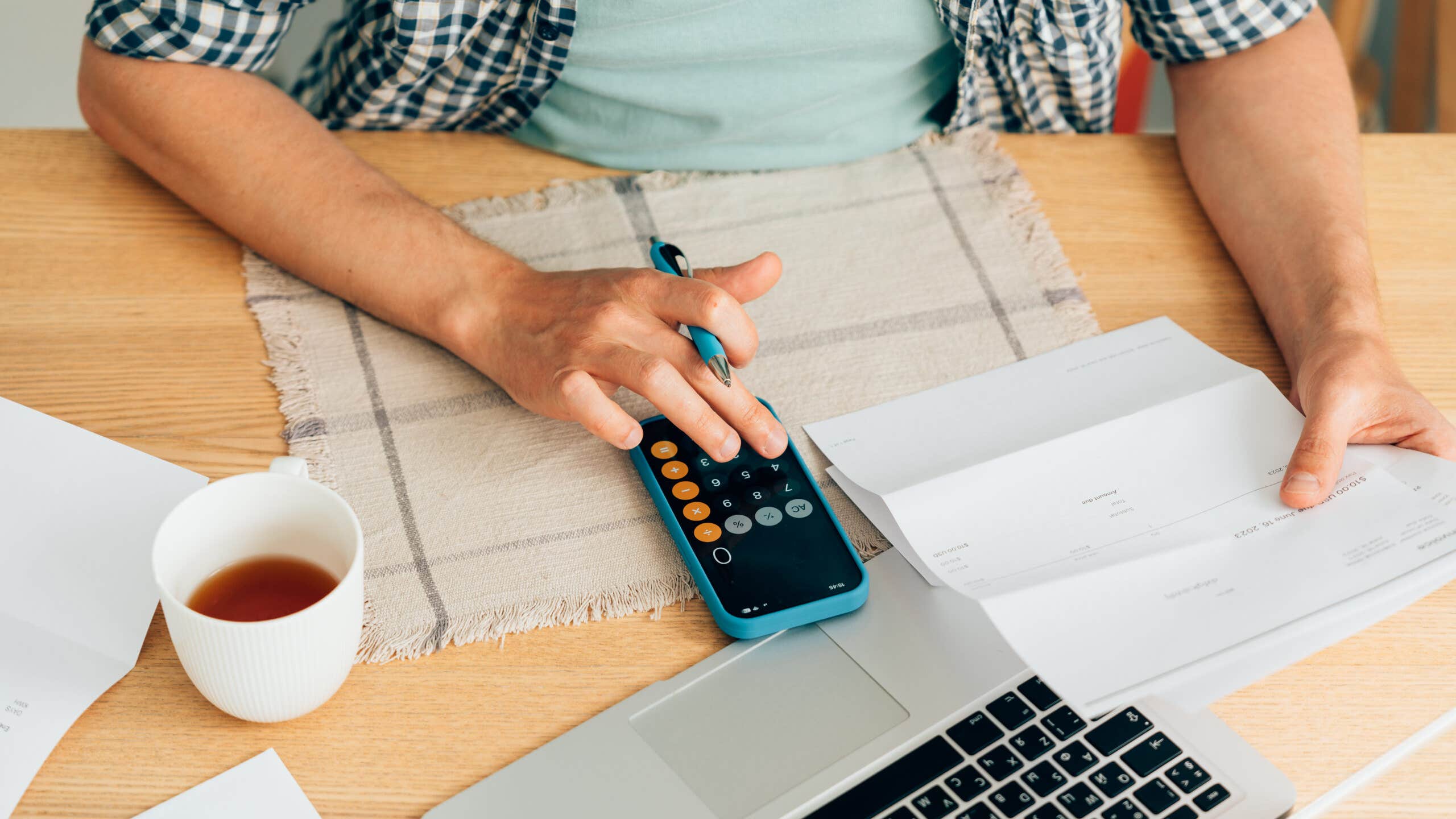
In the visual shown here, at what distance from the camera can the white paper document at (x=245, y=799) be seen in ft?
1.61

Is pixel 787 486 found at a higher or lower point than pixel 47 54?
higher

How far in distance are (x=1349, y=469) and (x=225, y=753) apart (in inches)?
25.0

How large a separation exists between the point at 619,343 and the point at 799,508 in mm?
156

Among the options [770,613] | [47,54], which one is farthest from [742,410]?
[47,54]

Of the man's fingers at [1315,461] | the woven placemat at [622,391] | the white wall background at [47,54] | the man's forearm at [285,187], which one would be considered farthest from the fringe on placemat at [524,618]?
the white wall background at [47,54]

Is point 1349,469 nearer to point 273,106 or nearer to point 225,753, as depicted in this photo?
point 225,753

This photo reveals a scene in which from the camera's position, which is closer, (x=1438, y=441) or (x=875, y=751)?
(x=875, y=751)

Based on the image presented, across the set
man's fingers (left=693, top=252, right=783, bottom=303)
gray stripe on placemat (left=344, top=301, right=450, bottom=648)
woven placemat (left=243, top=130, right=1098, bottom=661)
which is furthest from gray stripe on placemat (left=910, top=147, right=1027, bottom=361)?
gray stripe on placemat (left=344, top=301, right=450, bottom=648)

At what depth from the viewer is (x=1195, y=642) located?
1.71 feet

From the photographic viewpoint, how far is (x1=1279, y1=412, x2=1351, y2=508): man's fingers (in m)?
0.61

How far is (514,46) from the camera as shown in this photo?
2.76ft

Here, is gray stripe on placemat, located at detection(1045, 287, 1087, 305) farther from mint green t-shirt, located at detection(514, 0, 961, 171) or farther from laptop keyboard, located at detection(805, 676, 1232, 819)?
laptop keyboard, located at detection(805, 676, 1232, 819)

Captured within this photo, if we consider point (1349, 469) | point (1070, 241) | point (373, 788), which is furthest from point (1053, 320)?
point (373, 788)

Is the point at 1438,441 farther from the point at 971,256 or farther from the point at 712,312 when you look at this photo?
the point at 712,312
